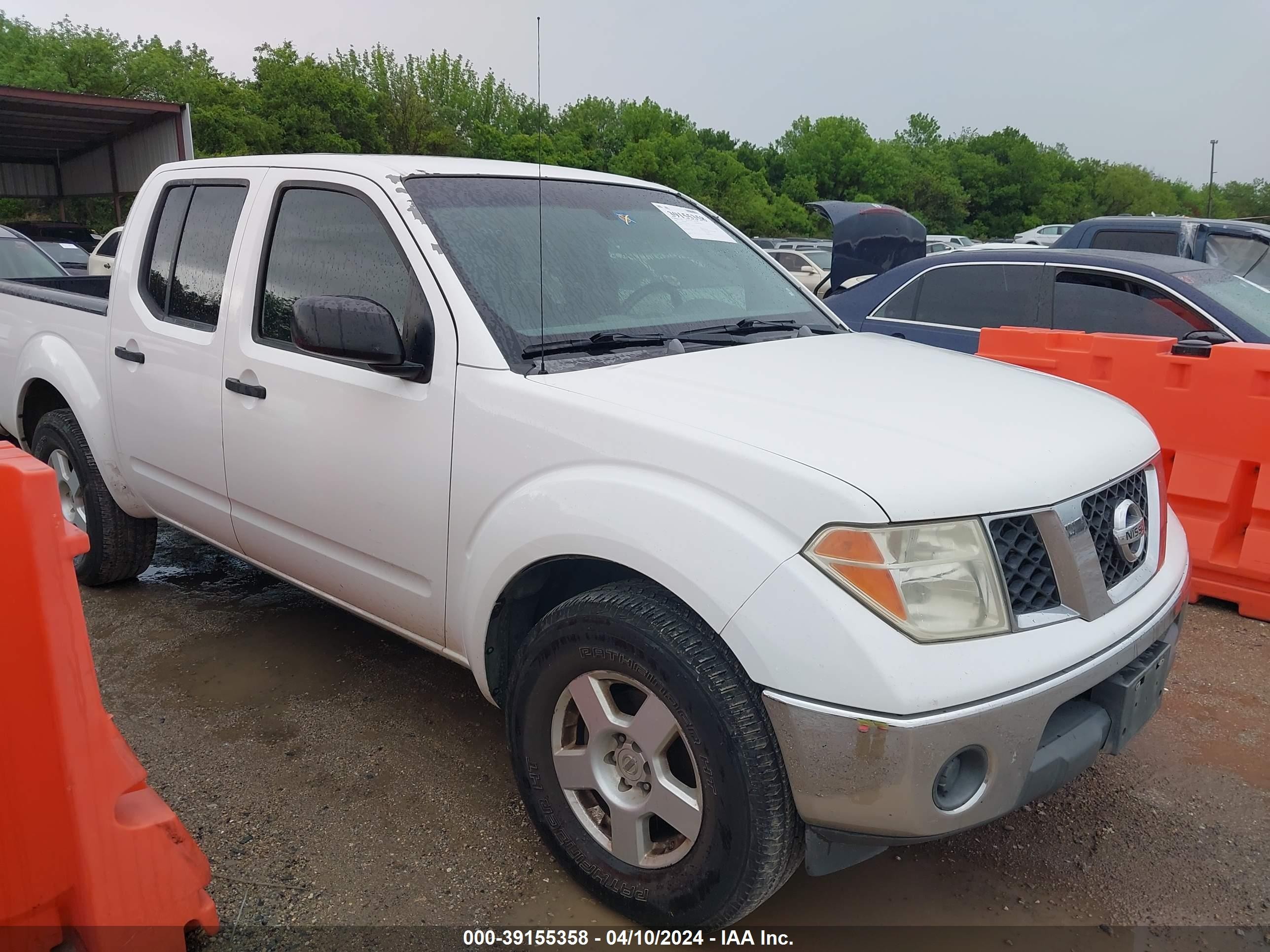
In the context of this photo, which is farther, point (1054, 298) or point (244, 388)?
point (1054, 298)

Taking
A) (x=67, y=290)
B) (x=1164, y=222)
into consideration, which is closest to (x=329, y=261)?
(x=67, y=290)

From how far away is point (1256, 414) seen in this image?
4297 millimetres

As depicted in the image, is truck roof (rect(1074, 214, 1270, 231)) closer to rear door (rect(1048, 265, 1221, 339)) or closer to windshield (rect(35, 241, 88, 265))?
rear door (rect(1048, 265, 1221, 339))

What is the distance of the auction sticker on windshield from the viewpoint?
3.52 metres

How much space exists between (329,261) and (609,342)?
3.41ft

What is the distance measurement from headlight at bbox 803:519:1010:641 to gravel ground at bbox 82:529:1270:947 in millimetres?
972

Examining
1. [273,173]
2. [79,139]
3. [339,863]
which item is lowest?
[339,863]

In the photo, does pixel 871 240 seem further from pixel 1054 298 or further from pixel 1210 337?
pixel 1210 337

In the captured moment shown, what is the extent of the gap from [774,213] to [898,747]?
50.6 meters

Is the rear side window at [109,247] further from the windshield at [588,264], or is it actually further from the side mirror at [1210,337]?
the side mirror at [1210,337]

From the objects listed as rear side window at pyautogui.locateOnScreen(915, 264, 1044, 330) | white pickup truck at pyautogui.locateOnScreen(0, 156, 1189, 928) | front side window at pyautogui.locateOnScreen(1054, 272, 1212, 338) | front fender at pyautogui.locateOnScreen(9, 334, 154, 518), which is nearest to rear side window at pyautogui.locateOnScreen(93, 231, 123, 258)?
front fender at pyautogui.locateOnScreen(9, 334, 154, 518)

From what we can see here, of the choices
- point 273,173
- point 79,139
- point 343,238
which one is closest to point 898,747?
point 343,238

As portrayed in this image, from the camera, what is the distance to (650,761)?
7.22 ft

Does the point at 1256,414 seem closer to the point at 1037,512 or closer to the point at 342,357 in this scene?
the point at 1037,512
